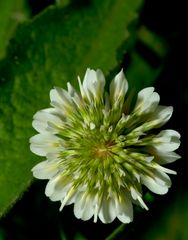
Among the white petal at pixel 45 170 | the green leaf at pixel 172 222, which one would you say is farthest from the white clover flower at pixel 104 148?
the green leaf at pixel 172 222

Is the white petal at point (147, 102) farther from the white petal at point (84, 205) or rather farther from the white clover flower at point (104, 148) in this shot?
the white petal at point (84, 205)

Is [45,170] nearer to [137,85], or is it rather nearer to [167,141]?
[167,141]

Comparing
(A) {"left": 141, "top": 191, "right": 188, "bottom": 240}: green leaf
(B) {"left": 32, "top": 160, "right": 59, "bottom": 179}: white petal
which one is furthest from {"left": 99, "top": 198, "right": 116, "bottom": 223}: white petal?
(A) {"left": 141, "top": 191, "right": 188, "bottom": 240}: green leaf

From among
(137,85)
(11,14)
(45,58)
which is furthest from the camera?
(11,14)

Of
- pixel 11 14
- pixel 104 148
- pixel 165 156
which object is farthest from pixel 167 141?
pixel 11 14

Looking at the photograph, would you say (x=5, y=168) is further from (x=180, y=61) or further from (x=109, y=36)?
(x=180, y=61)

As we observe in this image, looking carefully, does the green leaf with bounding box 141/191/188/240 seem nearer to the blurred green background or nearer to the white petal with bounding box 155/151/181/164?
the blurred green background

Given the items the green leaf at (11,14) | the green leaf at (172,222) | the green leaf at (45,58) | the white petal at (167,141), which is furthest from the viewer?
the green leaf at (11,14)
